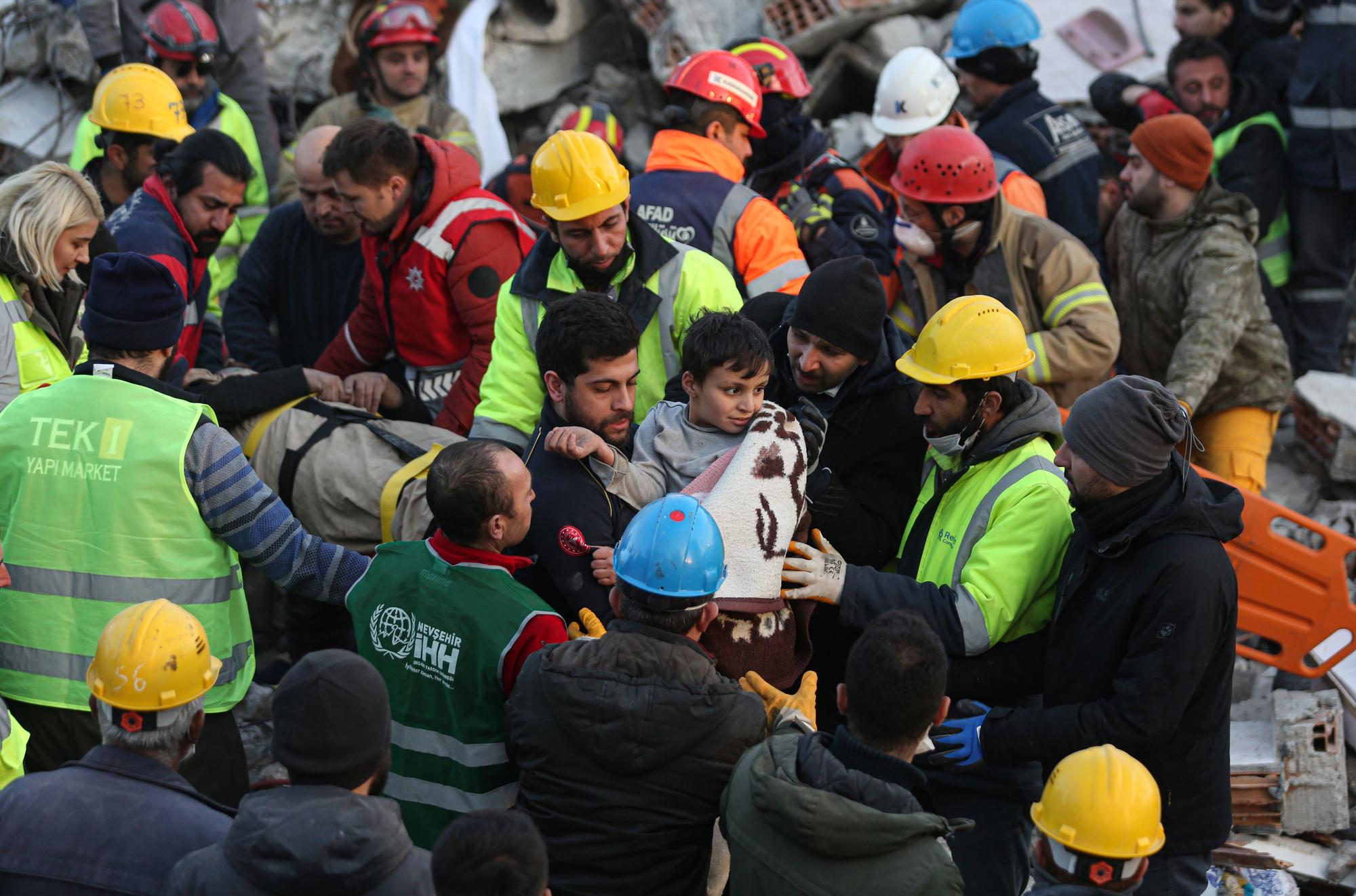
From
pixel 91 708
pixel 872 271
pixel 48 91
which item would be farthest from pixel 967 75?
pixel 48 91

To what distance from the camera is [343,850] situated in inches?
101

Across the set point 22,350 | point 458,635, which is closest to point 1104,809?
point 458,635

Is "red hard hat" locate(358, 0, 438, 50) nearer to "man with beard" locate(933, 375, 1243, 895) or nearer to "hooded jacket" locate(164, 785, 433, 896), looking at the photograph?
"man with beard" locate(933, 375, 1243, 895)

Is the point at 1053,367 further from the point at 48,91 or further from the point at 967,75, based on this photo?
the point at 48,91

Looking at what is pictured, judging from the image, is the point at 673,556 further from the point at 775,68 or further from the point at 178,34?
the point at 178,34

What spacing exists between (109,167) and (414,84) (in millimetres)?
1977

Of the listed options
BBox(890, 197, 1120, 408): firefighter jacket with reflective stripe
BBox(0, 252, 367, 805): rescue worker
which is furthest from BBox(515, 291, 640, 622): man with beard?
BBox(890, 197, 1120, 408): firefighter jacket with reflective stripe

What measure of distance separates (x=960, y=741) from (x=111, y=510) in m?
2.47

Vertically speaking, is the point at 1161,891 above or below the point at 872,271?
below

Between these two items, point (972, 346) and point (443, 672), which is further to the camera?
point (972, 346)

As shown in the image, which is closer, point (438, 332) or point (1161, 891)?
point (1161, 891)

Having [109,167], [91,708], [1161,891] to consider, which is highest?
[109,167]

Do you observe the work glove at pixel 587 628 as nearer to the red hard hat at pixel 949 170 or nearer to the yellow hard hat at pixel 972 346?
the yellow hard hat at pixel 972 346

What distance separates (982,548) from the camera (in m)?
3.71
